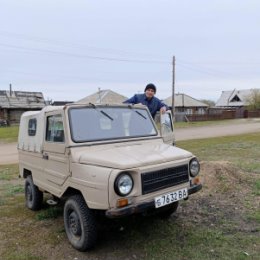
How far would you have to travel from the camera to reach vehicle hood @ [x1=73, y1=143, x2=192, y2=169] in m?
4.02

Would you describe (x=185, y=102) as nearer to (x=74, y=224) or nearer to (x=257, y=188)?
(x=257, y=188)

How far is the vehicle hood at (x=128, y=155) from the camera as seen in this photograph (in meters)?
4.02

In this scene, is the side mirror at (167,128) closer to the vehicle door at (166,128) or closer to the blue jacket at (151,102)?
the vehicle door at (166,128)

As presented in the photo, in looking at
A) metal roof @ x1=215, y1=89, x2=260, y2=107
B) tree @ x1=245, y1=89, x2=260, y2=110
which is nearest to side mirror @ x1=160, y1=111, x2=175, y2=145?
tree @ x1=245, y1=89, x2=260, y2=110

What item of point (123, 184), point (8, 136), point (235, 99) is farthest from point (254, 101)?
point (123, 184)

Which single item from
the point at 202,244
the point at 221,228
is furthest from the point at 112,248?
the point at 221,228

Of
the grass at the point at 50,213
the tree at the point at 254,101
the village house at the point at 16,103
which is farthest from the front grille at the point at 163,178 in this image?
the tree at the point at 254,101

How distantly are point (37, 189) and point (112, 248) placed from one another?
2.24 metres

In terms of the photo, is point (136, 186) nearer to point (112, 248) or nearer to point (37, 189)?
point (112, 248)

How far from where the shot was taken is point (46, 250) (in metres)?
4.52

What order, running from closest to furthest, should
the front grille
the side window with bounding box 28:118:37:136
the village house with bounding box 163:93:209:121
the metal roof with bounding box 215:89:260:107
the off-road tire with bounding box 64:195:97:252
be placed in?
the front grille, the off-road tire with bounding box 64:195:97:252, the side window with bounding box 28:118:37:136, the village house with bounding box 163:93:209:121, the metal roof with bounding box 215:89:260:107

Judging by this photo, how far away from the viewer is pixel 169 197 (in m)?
4.27

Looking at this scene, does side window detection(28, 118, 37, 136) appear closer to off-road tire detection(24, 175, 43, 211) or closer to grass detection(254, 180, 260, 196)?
off-road tire detection(24, 175, 43, 211)

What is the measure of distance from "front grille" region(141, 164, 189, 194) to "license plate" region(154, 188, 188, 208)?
108 mm
